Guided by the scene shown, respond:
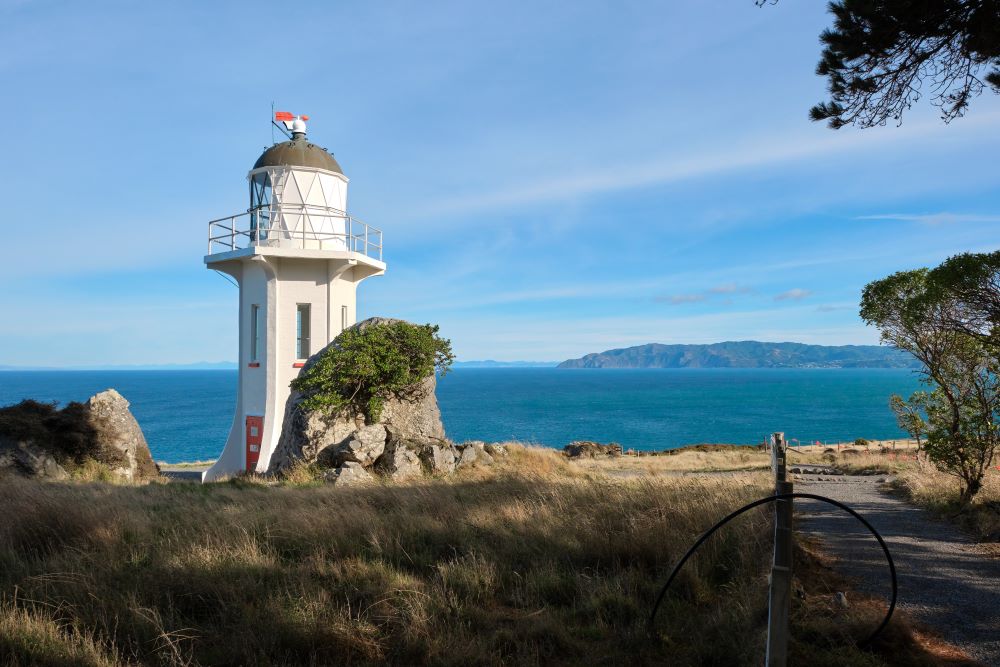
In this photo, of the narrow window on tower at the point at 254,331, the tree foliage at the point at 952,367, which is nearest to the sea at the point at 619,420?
the narrow window on tower at the point at 254,331

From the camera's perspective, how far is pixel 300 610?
4.61 metres

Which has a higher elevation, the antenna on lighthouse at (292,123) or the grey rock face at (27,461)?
the antenna on lighthouse at (292,123)

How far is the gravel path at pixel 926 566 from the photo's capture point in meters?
5.05

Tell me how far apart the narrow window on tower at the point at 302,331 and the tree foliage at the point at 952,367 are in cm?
1643

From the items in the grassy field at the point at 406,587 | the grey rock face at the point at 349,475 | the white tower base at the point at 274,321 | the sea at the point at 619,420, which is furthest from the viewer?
the sea at the point at 619,420

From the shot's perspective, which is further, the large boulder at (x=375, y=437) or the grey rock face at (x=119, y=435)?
the grey rock face at (x=119, y=435)

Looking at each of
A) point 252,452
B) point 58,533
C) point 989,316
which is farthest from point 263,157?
point 989,316

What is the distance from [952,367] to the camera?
1104cm

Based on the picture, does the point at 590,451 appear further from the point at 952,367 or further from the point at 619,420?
the point at 619,420

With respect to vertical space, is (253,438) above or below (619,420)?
above

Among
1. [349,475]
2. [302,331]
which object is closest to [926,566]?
[349,475]

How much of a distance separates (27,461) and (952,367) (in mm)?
19381

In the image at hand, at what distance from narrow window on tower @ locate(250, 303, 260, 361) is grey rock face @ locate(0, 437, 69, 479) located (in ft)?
21.1

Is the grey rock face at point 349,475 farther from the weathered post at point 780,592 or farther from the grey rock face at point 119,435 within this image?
the weathered post at point 780,592
